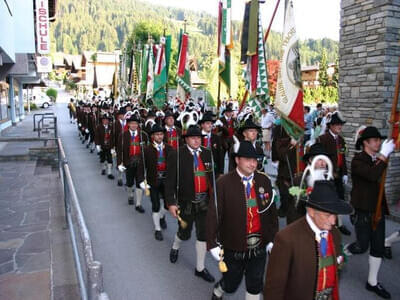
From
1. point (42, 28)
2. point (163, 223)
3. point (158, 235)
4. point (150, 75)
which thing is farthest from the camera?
point (42, 28)

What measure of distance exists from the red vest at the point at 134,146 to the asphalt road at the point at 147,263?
1.24 metres

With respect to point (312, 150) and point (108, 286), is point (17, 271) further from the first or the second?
point (312, 150)

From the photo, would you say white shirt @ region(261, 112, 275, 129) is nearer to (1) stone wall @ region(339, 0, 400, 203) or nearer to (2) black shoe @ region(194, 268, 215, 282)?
(1) stone wall @ region(339, 0, 400, 203)

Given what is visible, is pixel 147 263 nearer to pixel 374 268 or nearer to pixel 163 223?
pixel 163 223

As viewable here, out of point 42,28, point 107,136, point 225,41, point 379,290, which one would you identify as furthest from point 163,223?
point 42,28

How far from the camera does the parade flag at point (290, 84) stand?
589 centimetres

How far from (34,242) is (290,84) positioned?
4.87 m

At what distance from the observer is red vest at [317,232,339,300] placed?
2.85m

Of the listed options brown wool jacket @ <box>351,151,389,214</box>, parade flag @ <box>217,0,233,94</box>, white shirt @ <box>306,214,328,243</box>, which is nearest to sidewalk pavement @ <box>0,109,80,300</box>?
white shirt @ <box>306,214,328,243</box>

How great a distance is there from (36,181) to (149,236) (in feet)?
17.6

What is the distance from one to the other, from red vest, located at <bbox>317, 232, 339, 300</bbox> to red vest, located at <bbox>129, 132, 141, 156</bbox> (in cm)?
690

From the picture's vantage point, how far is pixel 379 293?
4875 mm

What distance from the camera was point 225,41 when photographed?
32.6ft

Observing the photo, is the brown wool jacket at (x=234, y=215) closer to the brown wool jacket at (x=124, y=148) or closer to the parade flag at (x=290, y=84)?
the parade flag at (x=290, y=84)
